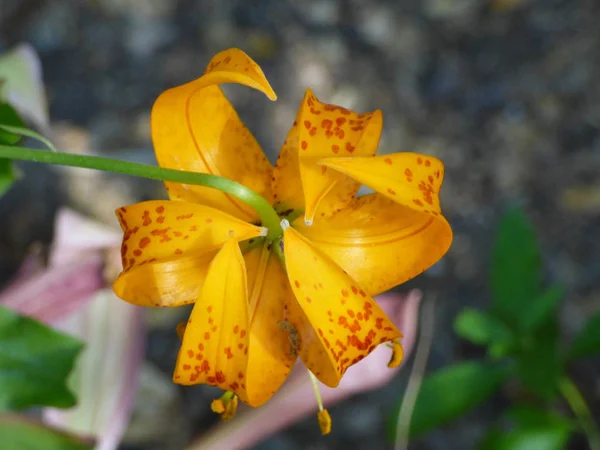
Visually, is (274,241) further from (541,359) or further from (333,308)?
(541,359)

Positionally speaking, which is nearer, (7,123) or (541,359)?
(7,123)

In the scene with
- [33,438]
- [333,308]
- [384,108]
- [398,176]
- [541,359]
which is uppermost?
[398,176]

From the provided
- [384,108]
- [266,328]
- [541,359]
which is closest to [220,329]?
[266,328]

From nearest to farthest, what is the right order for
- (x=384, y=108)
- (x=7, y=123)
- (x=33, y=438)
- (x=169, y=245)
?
(x=169, y=245)
(x=7, y=123)
(x=33, y=438)
(x=384, y=108)

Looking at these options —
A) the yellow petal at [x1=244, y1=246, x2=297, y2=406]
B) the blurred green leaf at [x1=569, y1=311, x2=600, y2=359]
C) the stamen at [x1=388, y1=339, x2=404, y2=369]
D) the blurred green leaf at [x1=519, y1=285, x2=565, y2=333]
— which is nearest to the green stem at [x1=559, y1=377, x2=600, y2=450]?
the blurred green leaf at [x1=569, y1=311, x2=600, y2=359]

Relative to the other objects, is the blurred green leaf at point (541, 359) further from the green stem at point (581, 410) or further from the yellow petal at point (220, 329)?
the yellow petal at point (220, 329)

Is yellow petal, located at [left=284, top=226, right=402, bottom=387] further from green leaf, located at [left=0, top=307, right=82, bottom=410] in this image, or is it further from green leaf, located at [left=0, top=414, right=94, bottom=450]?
green leaf, located at [left=0, top=414, right=94, bottom=450]
